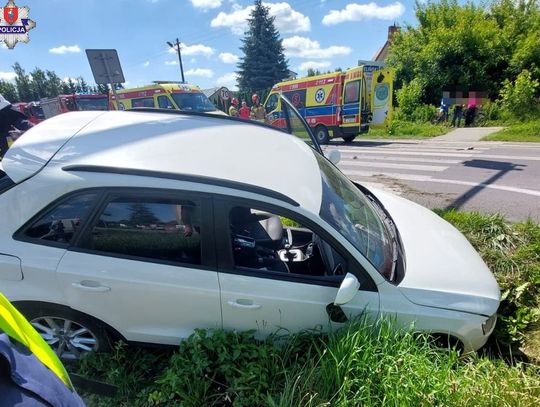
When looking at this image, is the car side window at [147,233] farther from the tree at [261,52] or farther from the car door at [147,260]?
the tree at [261,52]

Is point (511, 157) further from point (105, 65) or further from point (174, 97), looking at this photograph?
point (174, 97)

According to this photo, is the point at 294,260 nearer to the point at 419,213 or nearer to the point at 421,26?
the point at 419,213

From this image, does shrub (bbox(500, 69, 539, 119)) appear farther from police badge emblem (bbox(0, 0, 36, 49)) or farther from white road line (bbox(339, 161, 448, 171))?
police badge emblem (bbox(0, 0, 36, 49))

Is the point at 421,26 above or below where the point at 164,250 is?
above

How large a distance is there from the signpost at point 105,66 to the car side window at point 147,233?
→ 578 centimetres

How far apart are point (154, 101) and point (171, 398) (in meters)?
14.2

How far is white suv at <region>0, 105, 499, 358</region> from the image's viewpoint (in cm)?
211

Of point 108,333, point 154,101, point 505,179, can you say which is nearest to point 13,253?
point 108,333

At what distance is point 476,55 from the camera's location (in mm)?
17891

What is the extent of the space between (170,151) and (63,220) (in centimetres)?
78

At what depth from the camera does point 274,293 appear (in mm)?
2121

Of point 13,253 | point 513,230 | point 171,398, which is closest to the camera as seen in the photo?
point 171,398

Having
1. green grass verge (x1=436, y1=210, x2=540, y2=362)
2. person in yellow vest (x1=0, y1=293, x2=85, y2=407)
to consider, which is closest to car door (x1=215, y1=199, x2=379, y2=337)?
person in yellow vest (x1=0, y1=293, x2=85, y2=407)

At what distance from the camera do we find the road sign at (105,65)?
6.73 m
